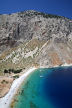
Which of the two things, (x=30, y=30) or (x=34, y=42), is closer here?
(x=34, y=42)

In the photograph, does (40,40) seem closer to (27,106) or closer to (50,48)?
(50,48)

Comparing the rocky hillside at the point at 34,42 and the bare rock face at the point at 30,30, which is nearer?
the rocky hillside at the point at 34,42

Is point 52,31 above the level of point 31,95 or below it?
above

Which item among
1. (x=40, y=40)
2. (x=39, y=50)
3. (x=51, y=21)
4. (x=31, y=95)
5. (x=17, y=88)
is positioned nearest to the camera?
(x=31, y=95)

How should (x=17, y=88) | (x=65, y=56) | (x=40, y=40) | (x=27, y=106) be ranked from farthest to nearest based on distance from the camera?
1. (x=40, y=40)
2. (x=65, y=56)
3. (x=17, y=88)
4. (x=27, y=106)

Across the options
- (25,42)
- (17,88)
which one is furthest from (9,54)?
(17,88)

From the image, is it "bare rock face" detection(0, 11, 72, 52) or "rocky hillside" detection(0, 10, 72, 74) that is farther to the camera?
"bare rock face" detection(0, 11, 72, 52)

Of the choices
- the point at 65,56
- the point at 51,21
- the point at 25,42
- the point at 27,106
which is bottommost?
the point at 27,106

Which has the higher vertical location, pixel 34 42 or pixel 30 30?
pixel 30 30
